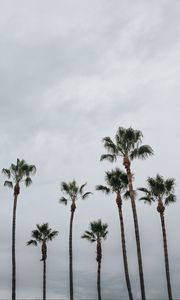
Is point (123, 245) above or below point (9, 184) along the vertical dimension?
below

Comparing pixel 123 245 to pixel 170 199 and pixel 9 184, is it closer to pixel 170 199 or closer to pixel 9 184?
pixel 170 199

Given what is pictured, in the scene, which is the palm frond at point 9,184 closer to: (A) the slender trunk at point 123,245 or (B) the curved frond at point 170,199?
(A) the slender trunk at point 123,245

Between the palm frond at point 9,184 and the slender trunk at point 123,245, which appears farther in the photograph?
the palm frond at point 9,184

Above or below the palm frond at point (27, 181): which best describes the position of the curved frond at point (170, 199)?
below

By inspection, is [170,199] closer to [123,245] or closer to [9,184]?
[123,245]

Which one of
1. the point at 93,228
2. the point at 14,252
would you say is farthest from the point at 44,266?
the point at 14,252

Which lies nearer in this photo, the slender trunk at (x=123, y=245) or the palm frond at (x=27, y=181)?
the slender trunk at (x=123, y=245)

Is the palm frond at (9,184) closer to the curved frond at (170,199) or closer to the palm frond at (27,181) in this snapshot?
the palm frond at (27,181)

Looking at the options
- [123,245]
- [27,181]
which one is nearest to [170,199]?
[123,245]

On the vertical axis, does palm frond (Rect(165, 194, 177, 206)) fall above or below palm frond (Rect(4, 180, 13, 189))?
below

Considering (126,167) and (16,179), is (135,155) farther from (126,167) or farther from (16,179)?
(16,179)

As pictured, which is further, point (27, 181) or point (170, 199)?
point (27, 181)

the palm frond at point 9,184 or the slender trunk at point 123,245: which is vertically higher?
the palm frond at point 9,184

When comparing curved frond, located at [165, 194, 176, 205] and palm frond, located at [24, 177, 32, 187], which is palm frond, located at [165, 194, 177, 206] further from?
palm frond, located at [24, 177, 32, 187]
